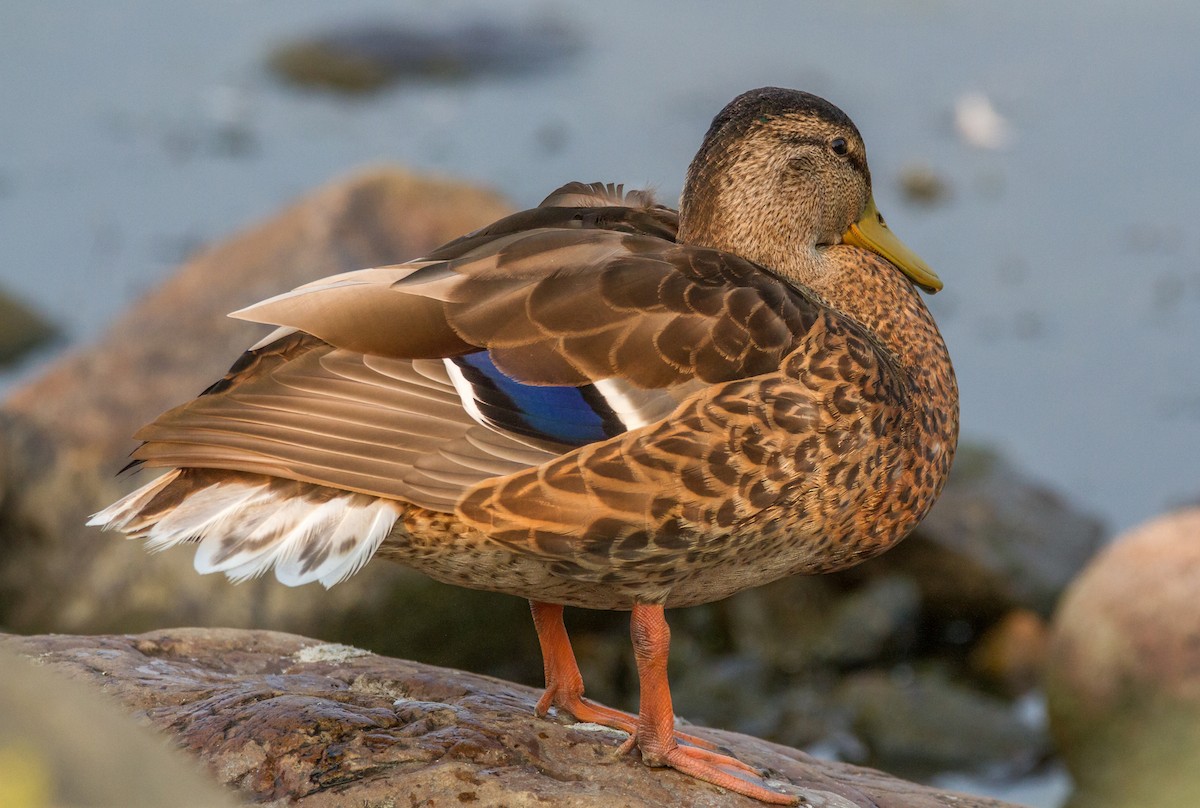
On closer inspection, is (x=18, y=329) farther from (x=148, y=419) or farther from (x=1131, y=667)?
(x=1131, y=667)

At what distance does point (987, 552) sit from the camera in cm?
718

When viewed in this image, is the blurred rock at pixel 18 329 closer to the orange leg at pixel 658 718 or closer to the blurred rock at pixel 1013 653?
the blurred rock at pixel 1013 653

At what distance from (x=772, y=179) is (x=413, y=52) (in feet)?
29.3

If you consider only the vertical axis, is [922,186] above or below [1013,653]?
above

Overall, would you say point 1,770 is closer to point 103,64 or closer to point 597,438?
point 597,438

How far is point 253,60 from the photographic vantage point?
1211 centimetres

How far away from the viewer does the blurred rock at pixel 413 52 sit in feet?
39.6

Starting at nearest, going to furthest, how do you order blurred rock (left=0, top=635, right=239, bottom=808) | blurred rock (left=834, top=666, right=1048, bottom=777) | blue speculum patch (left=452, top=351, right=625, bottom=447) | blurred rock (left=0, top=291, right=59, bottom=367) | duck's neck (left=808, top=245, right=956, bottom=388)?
blurred rock (left=0, top=635, right=239, bottom=808) → blue speculum patch (left=452, top=351, right=625, bottom=447) → duck's neck (left=808, top=245, right=956, bottom=388) → blurred rock (left=834, top=666, right=1048, bottom=777) → blurred rock (left=0, top=291, right=59, bottom=367)

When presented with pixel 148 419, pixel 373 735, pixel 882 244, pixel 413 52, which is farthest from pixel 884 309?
pixel 413 52

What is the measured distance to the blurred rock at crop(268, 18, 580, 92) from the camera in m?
12.1

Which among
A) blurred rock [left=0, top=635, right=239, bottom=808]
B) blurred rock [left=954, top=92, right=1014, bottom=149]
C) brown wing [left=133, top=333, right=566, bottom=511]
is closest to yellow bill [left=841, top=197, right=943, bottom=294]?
brown wing [left=133, top=333, right=566, bottom=511]

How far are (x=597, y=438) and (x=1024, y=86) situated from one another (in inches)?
353

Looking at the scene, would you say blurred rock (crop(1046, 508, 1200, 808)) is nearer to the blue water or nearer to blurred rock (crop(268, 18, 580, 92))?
the blue water

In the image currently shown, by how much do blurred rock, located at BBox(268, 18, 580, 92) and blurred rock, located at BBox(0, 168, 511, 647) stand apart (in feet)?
16.3
